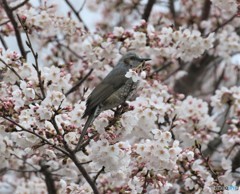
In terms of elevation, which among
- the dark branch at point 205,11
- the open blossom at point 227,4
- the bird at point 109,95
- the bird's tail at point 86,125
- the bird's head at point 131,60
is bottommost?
the bird's tail at point 86,125

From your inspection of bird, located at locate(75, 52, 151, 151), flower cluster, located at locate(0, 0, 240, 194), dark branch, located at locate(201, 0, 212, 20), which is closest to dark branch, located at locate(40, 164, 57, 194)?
flower cluster, located at locate(0, 0, 240, 194)

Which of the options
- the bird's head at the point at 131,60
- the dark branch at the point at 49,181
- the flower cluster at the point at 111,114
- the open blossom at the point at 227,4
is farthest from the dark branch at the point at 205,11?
the dark branch at the point at 49,181

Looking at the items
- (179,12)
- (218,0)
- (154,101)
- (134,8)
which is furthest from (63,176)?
(179,12)

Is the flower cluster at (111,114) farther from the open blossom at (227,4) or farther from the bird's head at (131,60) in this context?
the bird's head at (131,60)

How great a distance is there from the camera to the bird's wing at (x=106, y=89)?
355 cm

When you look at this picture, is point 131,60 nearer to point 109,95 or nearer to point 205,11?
point 109,95

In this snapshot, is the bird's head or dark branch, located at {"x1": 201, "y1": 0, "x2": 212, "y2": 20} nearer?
the bird's head

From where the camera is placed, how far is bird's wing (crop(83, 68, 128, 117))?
140 inches

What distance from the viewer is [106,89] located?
3770mm

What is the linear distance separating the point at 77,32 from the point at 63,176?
161 centimetres

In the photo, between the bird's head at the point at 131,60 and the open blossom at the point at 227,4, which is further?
the open blossom at the point at 227,4

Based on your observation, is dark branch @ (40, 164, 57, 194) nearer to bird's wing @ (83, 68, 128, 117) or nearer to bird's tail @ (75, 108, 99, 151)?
bird's wing @ (83, 68, 128, 117)

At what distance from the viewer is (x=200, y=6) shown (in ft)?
26.8

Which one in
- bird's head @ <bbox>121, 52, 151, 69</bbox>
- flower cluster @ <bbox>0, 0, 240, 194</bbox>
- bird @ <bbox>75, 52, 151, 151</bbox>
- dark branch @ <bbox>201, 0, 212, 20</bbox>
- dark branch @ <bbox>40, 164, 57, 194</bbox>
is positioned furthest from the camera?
dark branch @ <bbox>201, 0, 212, 20</bbox>
